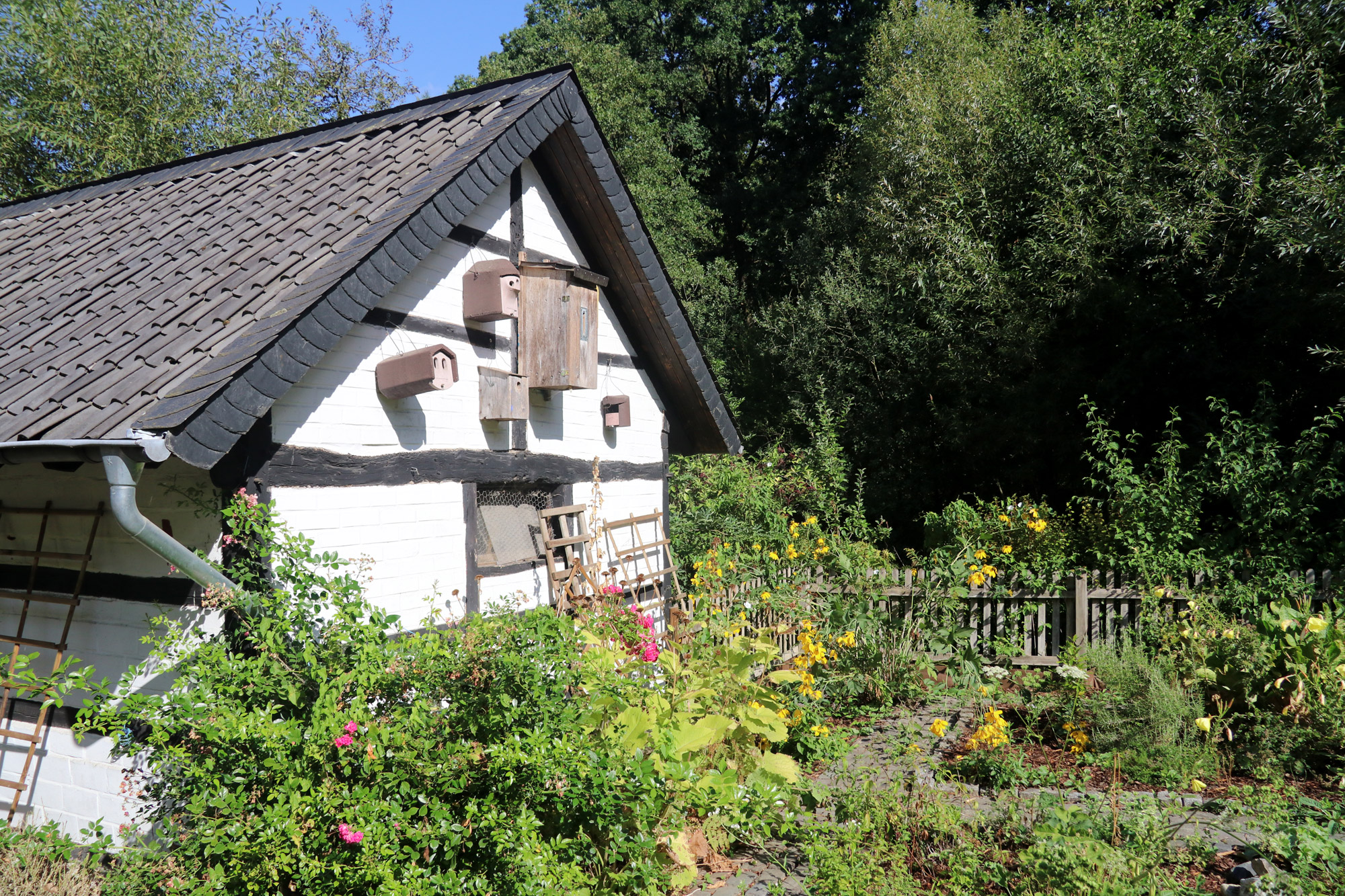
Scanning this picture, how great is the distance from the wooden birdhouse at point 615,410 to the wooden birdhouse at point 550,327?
805 mm

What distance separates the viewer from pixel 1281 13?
7898 millimetres

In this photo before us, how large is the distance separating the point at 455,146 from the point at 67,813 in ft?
15.3

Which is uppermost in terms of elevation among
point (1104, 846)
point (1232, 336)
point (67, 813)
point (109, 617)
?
point (1232, 336)

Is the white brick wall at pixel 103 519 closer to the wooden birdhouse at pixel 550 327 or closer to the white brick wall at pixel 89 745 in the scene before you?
the white brick wall at pixel 89 745

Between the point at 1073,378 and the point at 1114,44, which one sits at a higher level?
the point at 1114,44

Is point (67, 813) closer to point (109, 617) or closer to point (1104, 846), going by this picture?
point (109, 617)

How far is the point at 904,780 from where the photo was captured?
455 cm

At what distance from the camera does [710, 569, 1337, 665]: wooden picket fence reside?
7.35 meters

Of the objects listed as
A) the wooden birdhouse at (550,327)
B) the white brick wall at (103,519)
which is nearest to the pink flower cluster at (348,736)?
the white brick wall at (103,519)

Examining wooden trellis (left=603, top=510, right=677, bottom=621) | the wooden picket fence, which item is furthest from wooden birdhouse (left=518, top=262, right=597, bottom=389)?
the wooden picket fence

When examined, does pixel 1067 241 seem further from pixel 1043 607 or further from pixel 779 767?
pixel 779 767

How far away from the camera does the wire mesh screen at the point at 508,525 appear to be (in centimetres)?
606

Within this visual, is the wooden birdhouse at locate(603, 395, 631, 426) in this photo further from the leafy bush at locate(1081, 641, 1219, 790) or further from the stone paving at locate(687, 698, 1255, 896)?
the leafy bush at locate(1081, 641, 1219, 790)

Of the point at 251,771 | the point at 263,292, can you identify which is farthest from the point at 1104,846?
the point at 263,292
